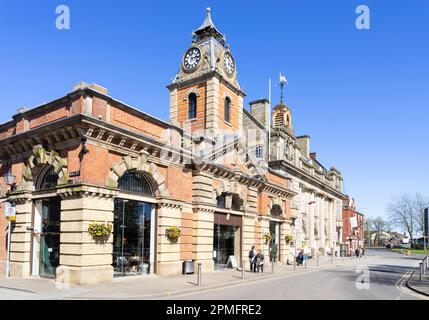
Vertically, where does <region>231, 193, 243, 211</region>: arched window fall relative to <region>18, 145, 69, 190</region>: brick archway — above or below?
below

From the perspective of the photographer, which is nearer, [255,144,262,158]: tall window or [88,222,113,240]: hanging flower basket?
[88,222,113,240]: hanging flower basket

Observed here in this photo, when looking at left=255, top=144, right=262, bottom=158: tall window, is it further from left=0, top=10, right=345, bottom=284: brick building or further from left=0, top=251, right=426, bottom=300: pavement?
left=0, top=251, right=426, bottom=300: pavement

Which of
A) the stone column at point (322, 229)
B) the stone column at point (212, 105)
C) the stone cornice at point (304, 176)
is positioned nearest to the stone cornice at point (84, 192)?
the stone column at point (212, 105)

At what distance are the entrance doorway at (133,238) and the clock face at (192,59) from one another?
16.5 m

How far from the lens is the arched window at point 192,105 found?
33.6 m

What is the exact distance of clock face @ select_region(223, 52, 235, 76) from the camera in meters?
34.2

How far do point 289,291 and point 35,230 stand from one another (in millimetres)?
12089

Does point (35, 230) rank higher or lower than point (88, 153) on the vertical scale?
lower

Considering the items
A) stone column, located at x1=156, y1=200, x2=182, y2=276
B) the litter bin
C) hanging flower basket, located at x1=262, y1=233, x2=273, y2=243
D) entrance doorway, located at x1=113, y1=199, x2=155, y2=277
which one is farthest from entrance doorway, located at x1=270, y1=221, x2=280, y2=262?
entrance doorway, located at x1=113, y1=199, x2=155, y2=277

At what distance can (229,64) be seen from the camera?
3481cm

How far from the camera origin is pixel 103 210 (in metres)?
17.5

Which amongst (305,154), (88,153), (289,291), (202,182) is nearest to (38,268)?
(88,153)

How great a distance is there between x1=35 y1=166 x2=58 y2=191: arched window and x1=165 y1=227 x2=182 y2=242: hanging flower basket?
239 inches

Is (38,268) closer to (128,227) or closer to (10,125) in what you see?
(128,227)
